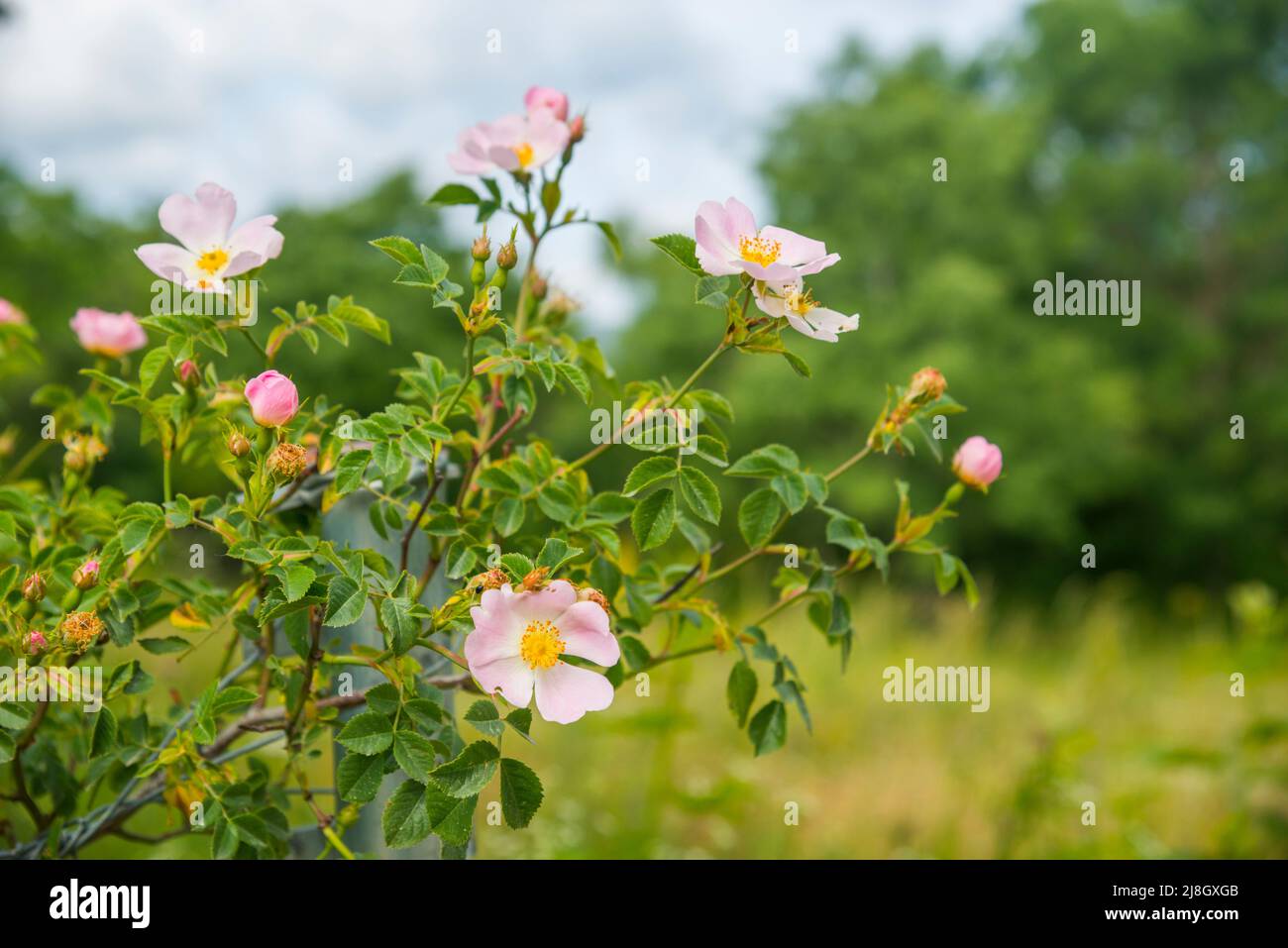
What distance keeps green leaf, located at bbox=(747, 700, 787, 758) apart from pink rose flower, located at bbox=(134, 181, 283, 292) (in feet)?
1.99

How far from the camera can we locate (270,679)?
39.9 inches

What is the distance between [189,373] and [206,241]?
0.12 meters

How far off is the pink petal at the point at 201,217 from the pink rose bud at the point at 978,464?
73cm

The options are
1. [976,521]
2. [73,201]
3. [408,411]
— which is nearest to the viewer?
[408,411]

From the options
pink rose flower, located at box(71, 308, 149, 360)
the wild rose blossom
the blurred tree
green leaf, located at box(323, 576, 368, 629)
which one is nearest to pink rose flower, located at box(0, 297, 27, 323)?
the wild rose blossom

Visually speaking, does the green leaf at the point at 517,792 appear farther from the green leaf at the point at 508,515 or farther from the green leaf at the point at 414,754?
the green leaf at the point at 508,515

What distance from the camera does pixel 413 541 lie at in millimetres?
1077

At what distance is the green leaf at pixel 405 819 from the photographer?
31.8 inches

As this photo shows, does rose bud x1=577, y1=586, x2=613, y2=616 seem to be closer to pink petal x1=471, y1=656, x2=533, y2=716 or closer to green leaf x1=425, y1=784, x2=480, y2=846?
pink petal x1=471, y1=656, x2=533, y2=716

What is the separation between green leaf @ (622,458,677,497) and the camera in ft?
2.95

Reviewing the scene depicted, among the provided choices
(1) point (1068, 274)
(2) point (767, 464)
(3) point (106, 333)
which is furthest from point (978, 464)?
(1) point (1068, 274)
